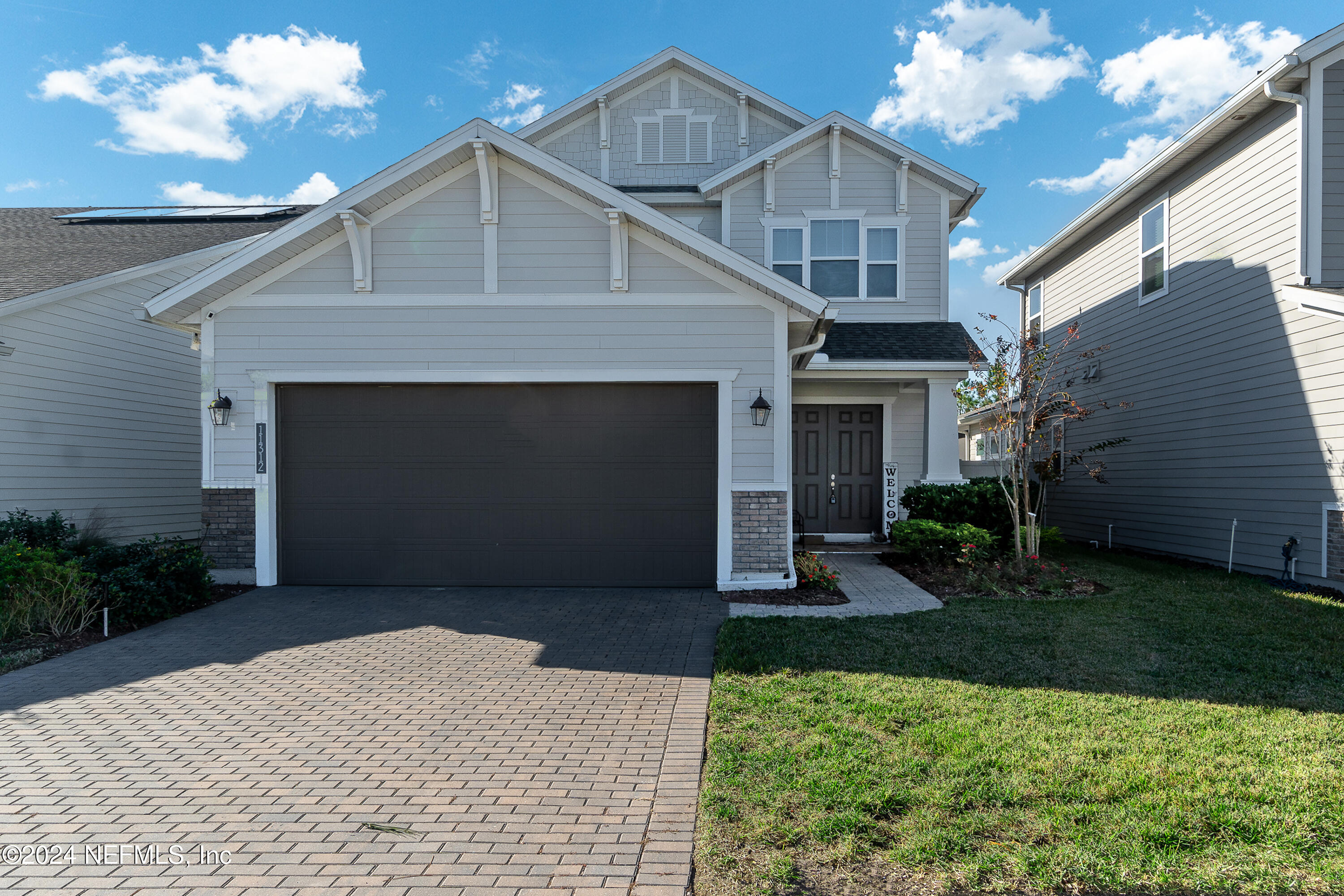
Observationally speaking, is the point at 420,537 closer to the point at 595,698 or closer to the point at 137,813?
the point at 595,698

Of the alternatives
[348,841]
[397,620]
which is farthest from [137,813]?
[397,620]

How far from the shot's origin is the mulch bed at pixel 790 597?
812 cm

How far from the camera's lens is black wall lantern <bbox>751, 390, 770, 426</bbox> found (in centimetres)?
855

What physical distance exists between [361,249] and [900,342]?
8.16m

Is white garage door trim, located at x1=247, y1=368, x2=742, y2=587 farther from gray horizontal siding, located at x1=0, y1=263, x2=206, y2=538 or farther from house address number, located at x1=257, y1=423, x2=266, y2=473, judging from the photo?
gray horizontal siding, located at x1=0, y1=263, x2=206, y2=538

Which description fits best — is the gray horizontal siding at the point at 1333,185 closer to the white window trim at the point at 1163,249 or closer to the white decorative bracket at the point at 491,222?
the white window trim at the point at 1163,249

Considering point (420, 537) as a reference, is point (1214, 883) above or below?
below

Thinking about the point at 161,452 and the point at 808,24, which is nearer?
the point at 161,452

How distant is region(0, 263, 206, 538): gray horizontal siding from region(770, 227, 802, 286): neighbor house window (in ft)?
32.7

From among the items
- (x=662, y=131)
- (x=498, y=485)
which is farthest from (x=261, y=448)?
(x=662, y=131)

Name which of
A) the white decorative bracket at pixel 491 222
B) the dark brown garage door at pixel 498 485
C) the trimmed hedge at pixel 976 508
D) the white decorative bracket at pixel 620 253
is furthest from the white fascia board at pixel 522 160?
the trimmed hedge at pixel 976 508

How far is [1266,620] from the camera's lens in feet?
23.7

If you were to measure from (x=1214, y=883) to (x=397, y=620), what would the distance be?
22.2ft

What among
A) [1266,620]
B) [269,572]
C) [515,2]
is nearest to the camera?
[1266,620]
